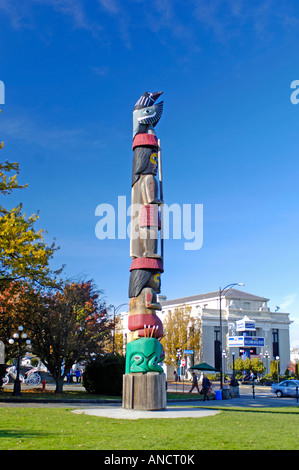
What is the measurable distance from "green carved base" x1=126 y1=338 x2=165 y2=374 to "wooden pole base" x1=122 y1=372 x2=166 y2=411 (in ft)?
0.76

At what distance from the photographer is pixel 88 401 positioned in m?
24.0

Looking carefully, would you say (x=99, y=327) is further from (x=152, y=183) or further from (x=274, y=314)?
(x=274, y=314)

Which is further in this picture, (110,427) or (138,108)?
(138,108)

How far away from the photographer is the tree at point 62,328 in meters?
27.2

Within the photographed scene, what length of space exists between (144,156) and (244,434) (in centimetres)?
1228

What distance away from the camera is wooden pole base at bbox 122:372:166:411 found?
17.4 m

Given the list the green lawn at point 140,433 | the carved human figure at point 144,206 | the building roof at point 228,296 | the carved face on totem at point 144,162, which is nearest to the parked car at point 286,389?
the carved human figure at point 144,206

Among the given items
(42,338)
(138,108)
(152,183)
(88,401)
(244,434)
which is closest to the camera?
(244,434)

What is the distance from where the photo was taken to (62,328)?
88.7 feet

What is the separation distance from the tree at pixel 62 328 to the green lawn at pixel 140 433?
1252cm

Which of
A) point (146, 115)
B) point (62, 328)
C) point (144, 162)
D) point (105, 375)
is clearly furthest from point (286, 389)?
point (146, 115)
